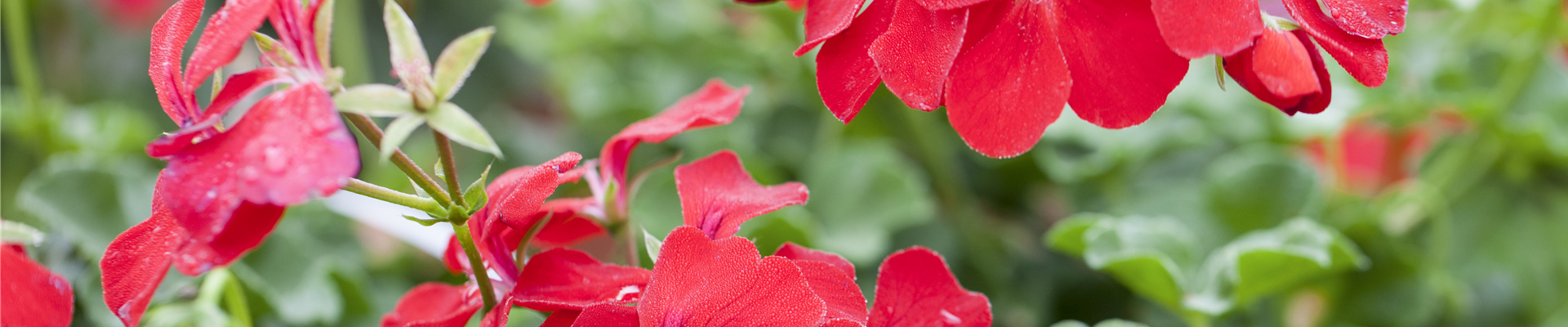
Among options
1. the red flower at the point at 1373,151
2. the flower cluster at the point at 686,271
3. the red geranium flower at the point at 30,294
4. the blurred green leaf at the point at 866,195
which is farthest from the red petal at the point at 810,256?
the red flower at the point at 1373,151

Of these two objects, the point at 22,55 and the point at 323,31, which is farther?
the point at 22,55

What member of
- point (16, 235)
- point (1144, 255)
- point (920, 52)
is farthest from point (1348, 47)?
point (16, 235)

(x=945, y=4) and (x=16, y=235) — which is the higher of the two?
(x=945, y=4)

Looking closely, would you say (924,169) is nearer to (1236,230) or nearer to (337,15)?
(1236,230)

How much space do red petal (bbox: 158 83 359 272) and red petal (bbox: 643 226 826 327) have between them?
86mm

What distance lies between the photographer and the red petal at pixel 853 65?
0.95 feet

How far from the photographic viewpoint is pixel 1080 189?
804mm

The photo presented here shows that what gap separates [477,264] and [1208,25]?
0.68 feet

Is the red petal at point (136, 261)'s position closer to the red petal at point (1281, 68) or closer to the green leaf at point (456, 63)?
the green leaf at point (456, 63)

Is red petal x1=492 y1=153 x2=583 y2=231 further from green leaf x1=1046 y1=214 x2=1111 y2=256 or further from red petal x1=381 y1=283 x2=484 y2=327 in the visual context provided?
green leaf x1=1046 y1=214 x2=1111 y2=256

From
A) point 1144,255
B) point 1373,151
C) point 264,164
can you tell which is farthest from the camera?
point 1373,151

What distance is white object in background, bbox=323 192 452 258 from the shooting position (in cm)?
58

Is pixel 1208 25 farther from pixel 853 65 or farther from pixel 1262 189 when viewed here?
pixel 1262 189

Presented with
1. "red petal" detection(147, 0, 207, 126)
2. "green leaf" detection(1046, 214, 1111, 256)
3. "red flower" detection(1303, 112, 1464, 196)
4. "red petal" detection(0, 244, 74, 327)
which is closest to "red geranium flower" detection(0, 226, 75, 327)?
"red petal" detection(0, 244, 74, 327)
